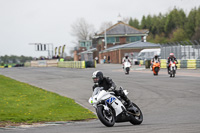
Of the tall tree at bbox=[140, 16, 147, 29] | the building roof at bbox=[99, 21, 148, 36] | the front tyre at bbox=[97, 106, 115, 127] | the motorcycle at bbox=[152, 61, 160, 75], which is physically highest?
the tall tree at bbox=[140, 16, 147, 29]

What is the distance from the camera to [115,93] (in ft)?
33.3

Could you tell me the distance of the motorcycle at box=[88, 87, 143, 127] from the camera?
376 inches

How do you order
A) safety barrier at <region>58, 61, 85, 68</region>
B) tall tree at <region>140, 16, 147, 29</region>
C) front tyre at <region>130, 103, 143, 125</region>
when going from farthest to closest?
tall tree at <region>140, 16, 147, 29</region> → safety barrier at <region>58, 61, 85, 68</region> → front tyre at <region>130, 103, 143, 125</region>

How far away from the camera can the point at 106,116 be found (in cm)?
962

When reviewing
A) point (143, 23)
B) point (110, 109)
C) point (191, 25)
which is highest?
point (143, 23)

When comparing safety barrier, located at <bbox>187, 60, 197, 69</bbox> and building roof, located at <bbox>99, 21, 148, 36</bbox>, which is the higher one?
building roof, located at <bbox>99, 21, 148, 36</bbox>

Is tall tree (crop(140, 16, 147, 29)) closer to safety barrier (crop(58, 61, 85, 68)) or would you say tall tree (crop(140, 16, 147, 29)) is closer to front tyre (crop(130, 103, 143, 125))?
safety barrier (crop(58, 61, 85, 68))

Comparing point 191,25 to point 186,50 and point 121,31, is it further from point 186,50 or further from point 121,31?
point 186,50

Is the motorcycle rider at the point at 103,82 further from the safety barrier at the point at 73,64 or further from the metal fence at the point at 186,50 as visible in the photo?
the safety barrier at the point at 73,64

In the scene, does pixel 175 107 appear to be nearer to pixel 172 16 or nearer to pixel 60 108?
pixel 60 108

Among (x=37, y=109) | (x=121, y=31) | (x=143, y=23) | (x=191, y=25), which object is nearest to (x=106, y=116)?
(x=37, y=109)

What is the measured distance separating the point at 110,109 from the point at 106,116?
0.20 m

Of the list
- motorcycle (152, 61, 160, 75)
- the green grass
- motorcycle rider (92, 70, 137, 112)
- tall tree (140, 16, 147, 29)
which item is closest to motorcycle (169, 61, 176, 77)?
motorcycle (152, 61, 160, 75)

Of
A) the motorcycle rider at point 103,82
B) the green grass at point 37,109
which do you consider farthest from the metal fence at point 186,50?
the motorcycle rider at point 103,82
